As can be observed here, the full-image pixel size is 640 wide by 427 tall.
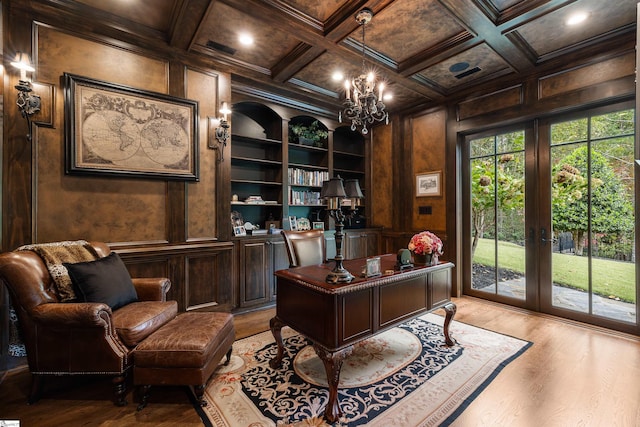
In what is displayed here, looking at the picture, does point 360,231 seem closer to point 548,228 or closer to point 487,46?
point 548,228

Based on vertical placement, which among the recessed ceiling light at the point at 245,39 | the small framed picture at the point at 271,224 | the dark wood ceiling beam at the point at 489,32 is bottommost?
the small framed picture at the point at 271,224

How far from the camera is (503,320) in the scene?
10.4 ft

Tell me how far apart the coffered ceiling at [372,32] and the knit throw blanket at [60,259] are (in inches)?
80.7

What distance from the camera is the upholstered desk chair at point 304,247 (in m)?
2.68

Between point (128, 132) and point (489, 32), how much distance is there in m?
3.71

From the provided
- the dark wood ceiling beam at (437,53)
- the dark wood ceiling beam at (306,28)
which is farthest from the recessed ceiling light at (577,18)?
the dark wood ceiling beam at (306,28)

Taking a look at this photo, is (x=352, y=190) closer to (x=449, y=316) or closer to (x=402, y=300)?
(x=402, y=300)

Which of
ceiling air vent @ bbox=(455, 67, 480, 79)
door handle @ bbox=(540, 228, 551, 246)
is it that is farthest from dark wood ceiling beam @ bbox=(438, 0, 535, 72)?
door handle @ bbox=(540, 228, 551, 246)

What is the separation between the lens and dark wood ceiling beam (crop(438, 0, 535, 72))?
2347 millimetres

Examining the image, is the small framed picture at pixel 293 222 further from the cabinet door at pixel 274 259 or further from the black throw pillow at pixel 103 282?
the black throw pillow at pixel 103 282

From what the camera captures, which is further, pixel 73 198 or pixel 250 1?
pixel 73 198

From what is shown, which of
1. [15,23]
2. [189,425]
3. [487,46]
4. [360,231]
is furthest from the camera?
[360,231]

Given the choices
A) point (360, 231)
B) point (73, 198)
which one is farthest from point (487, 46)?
point (73, 198)

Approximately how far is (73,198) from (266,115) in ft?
8.85
